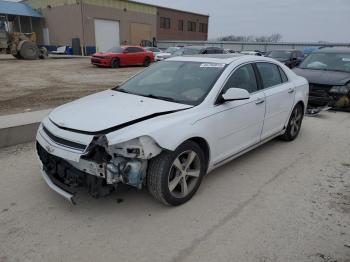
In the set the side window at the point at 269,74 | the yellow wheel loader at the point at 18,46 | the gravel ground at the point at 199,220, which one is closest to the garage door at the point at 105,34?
the yellow wheel loader at the point at 18,46

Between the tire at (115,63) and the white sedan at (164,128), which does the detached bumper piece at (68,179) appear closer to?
the white sedan at (164,128)

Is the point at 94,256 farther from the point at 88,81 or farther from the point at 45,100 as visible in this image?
the point at 88,81

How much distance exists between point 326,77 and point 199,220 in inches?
261

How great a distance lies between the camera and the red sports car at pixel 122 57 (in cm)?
1997

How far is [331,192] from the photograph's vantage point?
386 centimetres

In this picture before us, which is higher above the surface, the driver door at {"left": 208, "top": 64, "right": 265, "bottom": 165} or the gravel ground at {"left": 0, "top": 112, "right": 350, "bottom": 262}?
the driver door at {"left": 208, "top": 64, "right": 265, "bottom": 165}

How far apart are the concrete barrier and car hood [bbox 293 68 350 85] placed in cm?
675

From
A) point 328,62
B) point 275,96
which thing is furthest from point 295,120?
point 328,62

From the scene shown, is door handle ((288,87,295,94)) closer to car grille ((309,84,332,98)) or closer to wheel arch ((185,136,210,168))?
wheel arch ((185,136,210,168))

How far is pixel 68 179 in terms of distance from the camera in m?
3.20

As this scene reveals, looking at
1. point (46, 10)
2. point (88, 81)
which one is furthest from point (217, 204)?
point (46, 10)

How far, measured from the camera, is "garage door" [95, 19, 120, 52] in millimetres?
39031

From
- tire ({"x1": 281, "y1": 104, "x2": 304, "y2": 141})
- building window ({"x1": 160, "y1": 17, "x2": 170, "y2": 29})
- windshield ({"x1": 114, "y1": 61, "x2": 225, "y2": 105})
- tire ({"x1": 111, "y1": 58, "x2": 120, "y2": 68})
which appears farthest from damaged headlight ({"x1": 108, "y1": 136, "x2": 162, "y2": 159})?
building window ({"x1": 160, "y1": 17, "x2": 170, "y2": 29})

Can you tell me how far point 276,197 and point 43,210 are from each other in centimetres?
264
